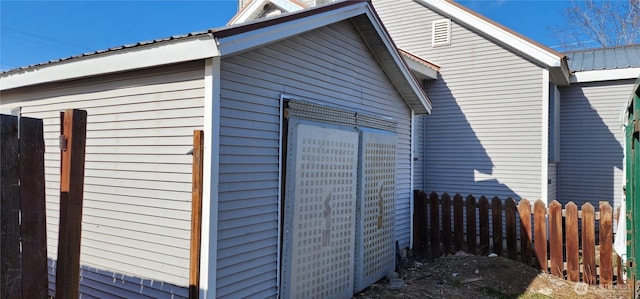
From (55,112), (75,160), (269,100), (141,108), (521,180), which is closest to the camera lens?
(75,160)

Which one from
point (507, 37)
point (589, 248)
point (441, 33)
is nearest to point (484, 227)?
point (589, 248)

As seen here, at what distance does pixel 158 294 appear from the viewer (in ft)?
12.4

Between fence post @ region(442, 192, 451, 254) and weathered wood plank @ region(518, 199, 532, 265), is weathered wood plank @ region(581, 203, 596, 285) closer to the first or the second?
weathered wood plank @ region(518, 199, 532, 265)

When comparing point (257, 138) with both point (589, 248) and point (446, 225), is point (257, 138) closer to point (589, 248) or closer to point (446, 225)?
point (446, 225)

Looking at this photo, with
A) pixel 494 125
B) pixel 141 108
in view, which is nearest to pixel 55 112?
pixel 141 108

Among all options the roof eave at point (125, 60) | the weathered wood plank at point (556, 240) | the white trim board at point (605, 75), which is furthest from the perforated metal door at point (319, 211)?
the white trim board at point (605, 75)

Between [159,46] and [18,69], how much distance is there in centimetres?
249

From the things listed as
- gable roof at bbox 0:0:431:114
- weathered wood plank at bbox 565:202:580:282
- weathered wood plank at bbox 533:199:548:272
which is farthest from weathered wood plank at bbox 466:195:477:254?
gable roof at bbox 0:0:431:114

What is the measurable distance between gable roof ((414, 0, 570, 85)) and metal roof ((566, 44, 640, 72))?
5.58 ft

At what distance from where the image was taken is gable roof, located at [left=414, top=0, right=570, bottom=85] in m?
8.81

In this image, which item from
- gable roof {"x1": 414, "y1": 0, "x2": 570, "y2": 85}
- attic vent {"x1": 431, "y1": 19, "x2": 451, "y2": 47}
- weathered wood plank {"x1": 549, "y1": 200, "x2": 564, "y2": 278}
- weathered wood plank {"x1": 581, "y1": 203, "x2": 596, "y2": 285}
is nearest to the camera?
weathered wood plank {"x1": 581, "y1": 203, "x2": 596, "y2": 285}

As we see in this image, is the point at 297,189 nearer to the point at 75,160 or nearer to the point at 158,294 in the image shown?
the point at 158,294

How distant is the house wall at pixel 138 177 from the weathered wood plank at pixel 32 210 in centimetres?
141

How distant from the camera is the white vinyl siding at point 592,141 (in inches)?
404
